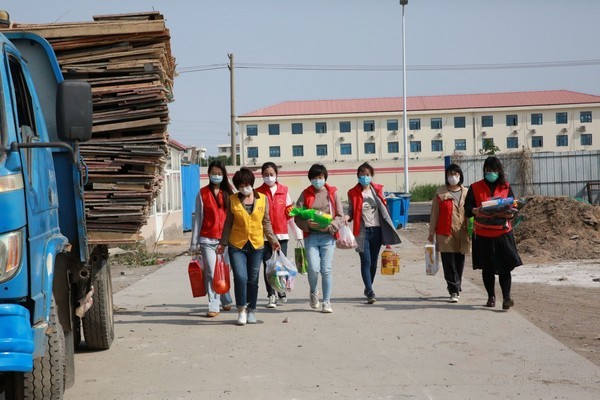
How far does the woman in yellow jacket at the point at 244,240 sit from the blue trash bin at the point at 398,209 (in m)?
19.4

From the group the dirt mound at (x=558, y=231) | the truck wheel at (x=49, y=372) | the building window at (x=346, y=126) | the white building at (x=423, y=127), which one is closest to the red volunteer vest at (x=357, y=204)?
the truck wheel at (x=49, y=372)

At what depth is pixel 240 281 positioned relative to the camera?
33.4 ft

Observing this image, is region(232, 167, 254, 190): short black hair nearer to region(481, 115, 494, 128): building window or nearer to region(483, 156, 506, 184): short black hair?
region(483, 156, 506, 184): short black hair

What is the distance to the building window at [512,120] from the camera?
80.1 m

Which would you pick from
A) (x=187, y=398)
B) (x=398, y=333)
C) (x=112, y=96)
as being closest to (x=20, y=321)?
(x=187, y=398)

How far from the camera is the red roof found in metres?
80.6

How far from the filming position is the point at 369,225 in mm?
11805

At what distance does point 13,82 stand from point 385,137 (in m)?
76.0

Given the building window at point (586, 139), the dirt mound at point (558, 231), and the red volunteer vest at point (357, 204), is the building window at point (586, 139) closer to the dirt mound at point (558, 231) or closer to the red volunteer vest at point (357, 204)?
the dirt mound at point (558, 231)

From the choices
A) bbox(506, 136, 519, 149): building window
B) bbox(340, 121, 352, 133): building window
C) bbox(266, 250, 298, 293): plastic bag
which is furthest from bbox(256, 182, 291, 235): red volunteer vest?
bbox(506, 136, 519, 149): building window

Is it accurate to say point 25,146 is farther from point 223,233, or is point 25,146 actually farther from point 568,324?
point 568,324

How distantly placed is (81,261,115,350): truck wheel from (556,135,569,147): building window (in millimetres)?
75608

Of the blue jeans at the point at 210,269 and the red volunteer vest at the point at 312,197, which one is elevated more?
the red volunteer vest at the point at 312,197

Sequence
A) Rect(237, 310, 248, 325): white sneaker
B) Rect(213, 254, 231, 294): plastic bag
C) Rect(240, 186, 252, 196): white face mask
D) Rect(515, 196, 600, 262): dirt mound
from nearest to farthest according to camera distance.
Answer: Rect(237, 310, 248, 325): white sneaker → Rect(240, 186, 252, 196): white face mask → Rect(213, 254, 231, 294): plastic bag → Rect(515, 196, 600, 262): dirt mound
